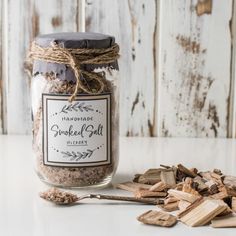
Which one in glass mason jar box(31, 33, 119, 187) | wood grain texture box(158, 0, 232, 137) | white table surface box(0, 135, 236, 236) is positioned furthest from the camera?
wood grain texture box(158, 0, 232, 137)

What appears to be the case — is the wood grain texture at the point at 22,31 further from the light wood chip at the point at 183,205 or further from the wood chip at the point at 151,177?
the light wood chip at the point at 183,205

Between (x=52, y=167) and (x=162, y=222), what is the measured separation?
0.17 m

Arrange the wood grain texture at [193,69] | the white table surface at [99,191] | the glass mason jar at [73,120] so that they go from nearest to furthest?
the white table surface at [99,191] < the glass mason jar at [73,120] < the wood grain texture at [193,69]

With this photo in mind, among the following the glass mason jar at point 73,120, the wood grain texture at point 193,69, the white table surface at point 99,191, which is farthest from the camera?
the wood grain texture at point 193,69

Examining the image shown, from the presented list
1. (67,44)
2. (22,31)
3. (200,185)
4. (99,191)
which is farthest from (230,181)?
(22,31)

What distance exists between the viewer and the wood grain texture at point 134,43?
1.12 metres

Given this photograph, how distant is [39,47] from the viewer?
0.81 m

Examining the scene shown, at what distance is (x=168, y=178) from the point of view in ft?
2.77

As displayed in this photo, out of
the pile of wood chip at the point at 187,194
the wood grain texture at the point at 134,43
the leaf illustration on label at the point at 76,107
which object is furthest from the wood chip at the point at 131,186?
the wood grain texture at the point at 134,43

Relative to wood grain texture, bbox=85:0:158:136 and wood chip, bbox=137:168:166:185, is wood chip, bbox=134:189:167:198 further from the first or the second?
wood grain texture, bbox=85:0:158:136

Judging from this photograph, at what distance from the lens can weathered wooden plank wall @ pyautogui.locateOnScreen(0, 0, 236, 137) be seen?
1120mm

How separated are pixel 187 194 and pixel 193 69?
1.33ft

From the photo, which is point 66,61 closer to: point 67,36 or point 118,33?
point 67,36

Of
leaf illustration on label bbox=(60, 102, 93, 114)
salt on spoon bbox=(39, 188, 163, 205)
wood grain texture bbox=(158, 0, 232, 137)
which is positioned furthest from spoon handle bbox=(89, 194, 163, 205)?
wood grain texture bbox=(158, 0, 232, 137)
